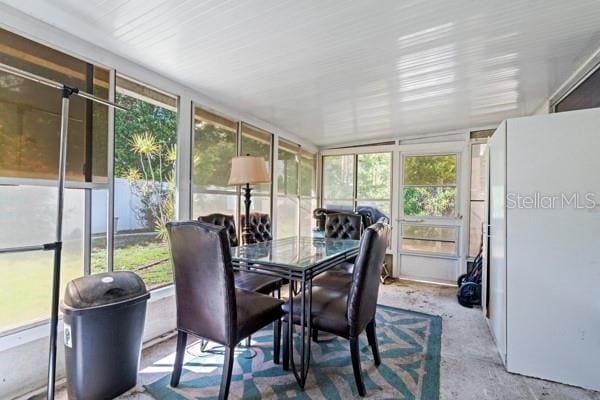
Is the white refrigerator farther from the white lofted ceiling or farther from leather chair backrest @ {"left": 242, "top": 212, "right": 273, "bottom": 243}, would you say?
leather chair backrest @ {"left": 242, "top": 212, "right": 273, "bottom": 243}

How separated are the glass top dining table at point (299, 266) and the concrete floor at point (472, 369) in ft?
2.92

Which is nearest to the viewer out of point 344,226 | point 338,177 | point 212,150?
point 212,150

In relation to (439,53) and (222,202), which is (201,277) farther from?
(439,53)

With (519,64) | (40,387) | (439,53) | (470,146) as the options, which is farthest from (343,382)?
(470,146)

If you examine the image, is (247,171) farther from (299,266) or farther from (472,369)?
(472,369)

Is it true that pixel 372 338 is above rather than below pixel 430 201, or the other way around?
below

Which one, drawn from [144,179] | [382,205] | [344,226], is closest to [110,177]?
[144,179]

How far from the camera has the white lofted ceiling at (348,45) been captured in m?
1.80

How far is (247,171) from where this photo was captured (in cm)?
306

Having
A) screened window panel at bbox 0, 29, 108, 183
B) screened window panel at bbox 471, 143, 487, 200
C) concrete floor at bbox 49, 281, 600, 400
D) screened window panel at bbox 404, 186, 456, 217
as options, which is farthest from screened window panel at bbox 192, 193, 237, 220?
screened window panel at bbox 471, 143, 487, 200

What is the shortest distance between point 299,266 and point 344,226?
181 cm

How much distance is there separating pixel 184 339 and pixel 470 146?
453cm

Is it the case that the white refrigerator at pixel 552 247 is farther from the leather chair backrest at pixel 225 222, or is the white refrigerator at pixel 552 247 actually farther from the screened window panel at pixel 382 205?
the screened window panel at pixel 382 205

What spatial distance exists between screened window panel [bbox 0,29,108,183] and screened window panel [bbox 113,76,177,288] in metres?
0.17
